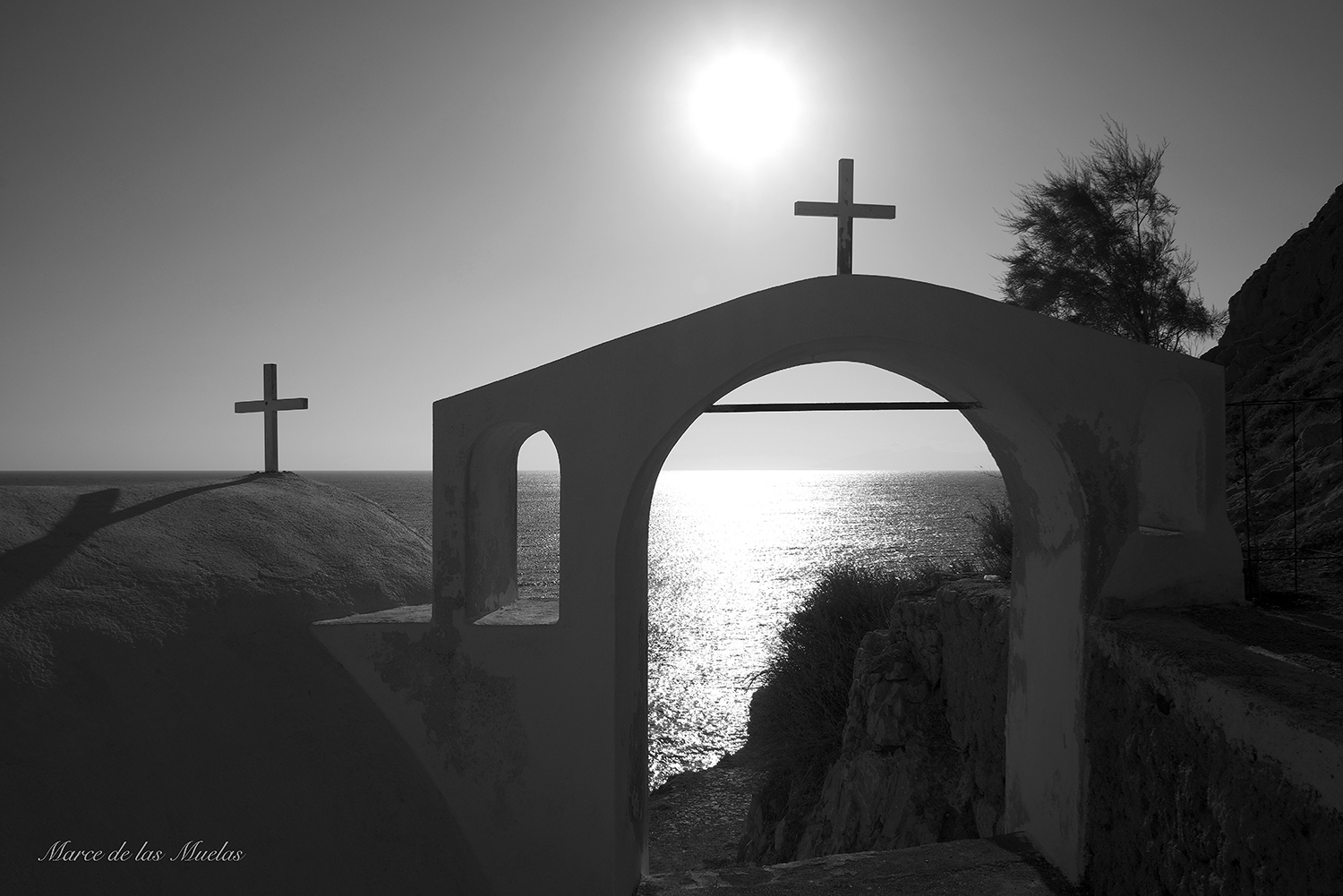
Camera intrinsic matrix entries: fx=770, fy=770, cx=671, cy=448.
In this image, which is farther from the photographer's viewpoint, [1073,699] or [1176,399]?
[1176,399]

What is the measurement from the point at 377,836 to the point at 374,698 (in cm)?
89

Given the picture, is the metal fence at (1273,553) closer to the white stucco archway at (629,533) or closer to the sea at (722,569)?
the white stucco archway at (629,533)

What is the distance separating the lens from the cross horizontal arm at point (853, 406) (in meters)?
5.74

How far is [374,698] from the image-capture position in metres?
5.48

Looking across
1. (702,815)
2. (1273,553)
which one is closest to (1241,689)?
(1273,553)

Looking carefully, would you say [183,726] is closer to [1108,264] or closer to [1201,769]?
[1201,769]

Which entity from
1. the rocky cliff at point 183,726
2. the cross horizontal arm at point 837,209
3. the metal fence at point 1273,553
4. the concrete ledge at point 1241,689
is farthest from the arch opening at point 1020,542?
the metal fence at point 1273,553

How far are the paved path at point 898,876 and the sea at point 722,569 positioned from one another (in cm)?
263

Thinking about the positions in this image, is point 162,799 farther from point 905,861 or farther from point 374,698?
point 905,861

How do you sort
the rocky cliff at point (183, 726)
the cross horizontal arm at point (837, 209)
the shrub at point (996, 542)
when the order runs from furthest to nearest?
the shrub at point (996, 542) < the cross horizontal arm at point (837, 209) < the rocky cliff at point (183, 726)

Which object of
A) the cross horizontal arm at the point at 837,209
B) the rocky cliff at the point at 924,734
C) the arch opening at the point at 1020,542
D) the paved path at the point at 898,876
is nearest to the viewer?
the paved path at the point at 898,876

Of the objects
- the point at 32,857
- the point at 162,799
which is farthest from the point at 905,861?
the point at 32,857

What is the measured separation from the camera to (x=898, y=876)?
5.27m

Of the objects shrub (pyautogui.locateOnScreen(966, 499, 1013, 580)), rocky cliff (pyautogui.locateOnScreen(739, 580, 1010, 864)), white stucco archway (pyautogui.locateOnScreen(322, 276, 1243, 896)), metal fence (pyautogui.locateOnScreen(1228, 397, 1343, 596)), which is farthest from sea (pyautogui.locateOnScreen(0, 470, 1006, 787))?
shrub (pyautogui.locateOnScreen(966, 499, 1013, 580))
